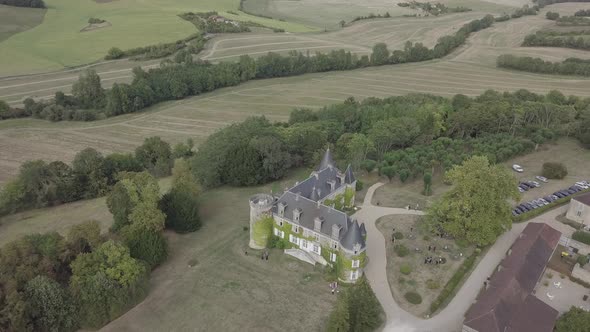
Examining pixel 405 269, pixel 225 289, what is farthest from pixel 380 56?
pixel 225 289

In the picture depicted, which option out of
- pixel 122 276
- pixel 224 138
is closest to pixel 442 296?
pixel 122 276

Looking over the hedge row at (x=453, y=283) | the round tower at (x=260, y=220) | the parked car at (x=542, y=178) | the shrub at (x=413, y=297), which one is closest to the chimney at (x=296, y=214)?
the round tower at (x=260, y=220)

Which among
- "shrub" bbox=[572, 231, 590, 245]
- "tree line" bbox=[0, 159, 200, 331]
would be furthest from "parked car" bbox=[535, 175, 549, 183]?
"tree line" bbox=[0, 159, 200, 331]

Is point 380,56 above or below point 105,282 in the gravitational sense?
above

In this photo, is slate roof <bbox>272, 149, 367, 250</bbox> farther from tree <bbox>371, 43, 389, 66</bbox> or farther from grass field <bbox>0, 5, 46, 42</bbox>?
grass field <bbox>0, 5, 46, 42</bbox>

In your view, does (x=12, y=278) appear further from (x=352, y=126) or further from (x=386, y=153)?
(x=352, y=126)

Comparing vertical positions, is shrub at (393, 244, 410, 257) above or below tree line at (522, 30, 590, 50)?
below

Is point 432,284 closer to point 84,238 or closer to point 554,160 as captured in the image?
point 84,238

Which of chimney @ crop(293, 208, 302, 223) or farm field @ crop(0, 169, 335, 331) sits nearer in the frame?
farm field @ crop(0, 169, 335, 331)
